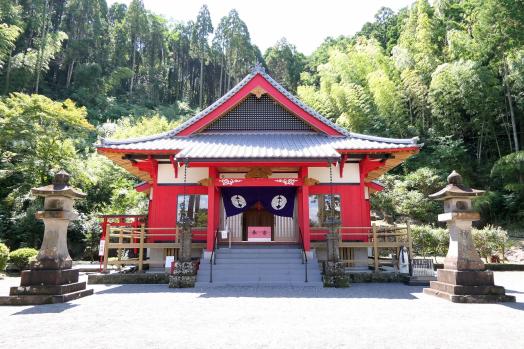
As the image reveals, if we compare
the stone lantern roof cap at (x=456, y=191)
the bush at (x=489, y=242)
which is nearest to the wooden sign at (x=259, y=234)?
the stone lantern roof cap at (x=456, y=191)

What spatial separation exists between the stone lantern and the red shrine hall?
2.67 m

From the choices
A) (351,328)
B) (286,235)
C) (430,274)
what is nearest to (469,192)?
(430,274)

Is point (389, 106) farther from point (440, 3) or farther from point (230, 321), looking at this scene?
point (230, 321)

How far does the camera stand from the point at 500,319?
5176 millimetres

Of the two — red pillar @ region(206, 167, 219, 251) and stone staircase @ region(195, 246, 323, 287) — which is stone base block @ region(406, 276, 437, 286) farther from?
red pillar @ region(206, 167, 219, 251)

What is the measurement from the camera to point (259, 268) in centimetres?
956

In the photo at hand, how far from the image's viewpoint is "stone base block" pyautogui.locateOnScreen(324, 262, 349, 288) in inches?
341

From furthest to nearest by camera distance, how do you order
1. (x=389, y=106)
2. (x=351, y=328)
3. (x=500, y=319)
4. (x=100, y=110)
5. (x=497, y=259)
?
(x=100, y=110) → (x=389, y=106) → (x=497, y=259) → (x=500, y=319) → (x=351, y=328)

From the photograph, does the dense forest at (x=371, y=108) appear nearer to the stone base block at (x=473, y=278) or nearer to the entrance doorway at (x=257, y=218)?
the entrance doorway at (x=257, y=218)

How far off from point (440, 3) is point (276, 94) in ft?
84.5

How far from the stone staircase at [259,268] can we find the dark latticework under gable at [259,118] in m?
4.49

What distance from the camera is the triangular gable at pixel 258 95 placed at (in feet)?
40.4

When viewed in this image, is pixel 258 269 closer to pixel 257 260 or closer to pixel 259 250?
pixel 257 260

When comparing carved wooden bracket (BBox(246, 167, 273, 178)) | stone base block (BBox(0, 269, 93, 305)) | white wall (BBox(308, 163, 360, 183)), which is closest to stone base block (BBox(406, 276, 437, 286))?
white wall (BBox(308, 163, 360, 183))
